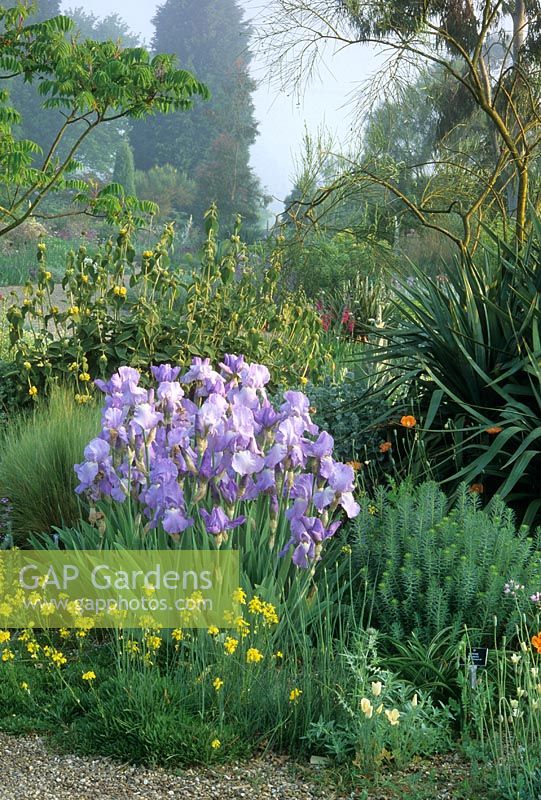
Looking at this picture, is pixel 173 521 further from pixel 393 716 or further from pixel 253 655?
pixel 393 716

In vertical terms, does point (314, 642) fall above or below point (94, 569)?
below

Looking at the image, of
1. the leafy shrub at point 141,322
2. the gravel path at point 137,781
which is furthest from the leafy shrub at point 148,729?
the leafy shrub at point 141,322

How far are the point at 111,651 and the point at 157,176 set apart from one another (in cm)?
3378

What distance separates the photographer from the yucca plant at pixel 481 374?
14.7 ft

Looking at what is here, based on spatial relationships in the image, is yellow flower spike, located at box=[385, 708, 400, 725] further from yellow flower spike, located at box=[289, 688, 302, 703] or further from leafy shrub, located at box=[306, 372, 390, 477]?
leafy shrub, located at box=[306, 372, 390, 477]

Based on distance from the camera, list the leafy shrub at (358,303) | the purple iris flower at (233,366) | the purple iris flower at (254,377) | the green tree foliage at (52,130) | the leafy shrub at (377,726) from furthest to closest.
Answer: the green tree foliage at (52,130)
the leafy shrub at (358,303)
the purple iris flower at (233,366)
the purple iris flower at (254,377)
the leafy shrub at (377,726)

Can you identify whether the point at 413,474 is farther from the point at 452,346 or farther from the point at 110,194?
the point at 110,194

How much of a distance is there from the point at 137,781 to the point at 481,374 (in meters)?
2.72

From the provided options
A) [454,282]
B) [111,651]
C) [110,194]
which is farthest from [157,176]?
[111,651]

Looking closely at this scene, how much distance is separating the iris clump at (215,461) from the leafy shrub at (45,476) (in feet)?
3.58

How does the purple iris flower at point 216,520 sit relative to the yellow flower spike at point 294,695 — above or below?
above

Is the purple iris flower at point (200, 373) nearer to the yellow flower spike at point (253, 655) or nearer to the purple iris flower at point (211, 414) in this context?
the purple iris flower at point (211, 414)

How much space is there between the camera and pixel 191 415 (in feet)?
11.3

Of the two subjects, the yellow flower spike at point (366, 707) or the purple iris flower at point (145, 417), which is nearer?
the yellow flower spike at point (366, 707)
